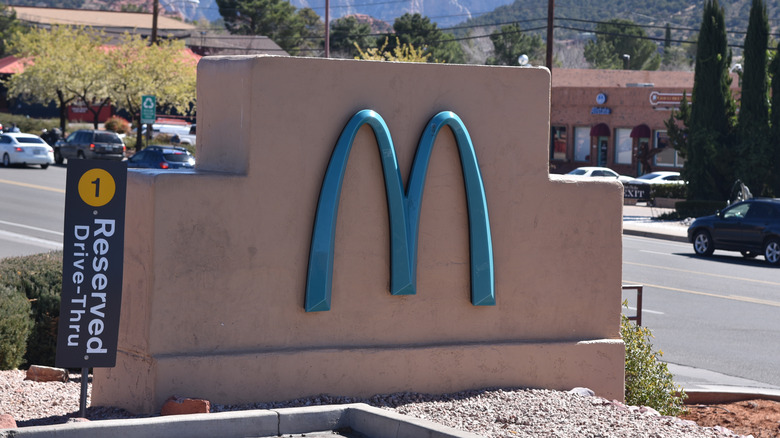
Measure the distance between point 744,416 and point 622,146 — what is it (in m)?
45.2

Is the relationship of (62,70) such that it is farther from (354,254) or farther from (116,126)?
(354,254)

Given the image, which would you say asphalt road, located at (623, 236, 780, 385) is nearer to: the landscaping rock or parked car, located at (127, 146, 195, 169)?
the landscaping rock

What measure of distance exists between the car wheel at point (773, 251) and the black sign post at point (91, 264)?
804 inches

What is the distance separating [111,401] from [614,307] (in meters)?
4.37

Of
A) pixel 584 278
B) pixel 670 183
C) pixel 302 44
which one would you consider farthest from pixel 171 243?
pixel 302 44

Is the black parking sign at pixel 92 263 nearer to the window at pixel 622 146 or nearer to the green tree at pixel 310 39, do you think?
the window at pixel 622 146

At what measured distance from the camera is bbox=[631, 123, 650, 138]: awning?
5106cm

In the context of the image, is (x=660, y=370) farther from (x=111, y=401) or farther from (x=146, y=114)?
(x=146, y=114)

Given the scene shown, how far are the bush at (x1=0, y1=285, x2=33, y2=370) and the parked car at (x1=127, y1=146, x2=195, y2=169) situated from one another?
86.3ft

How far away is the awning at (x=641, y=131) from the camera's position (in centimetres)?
5106

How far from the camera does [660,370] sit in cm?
921

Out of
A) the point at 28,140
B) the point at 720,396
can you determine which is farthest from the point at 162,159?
the point at 720,396

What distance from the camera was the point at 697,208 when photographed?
35719 millimetres

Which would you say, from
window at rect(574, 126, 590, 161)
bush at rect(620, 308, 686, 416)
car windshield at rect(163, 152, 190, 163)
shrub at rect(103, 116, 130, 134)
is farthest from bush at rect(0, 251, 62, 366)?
shrub at rect(103, 116, 130, 134)
